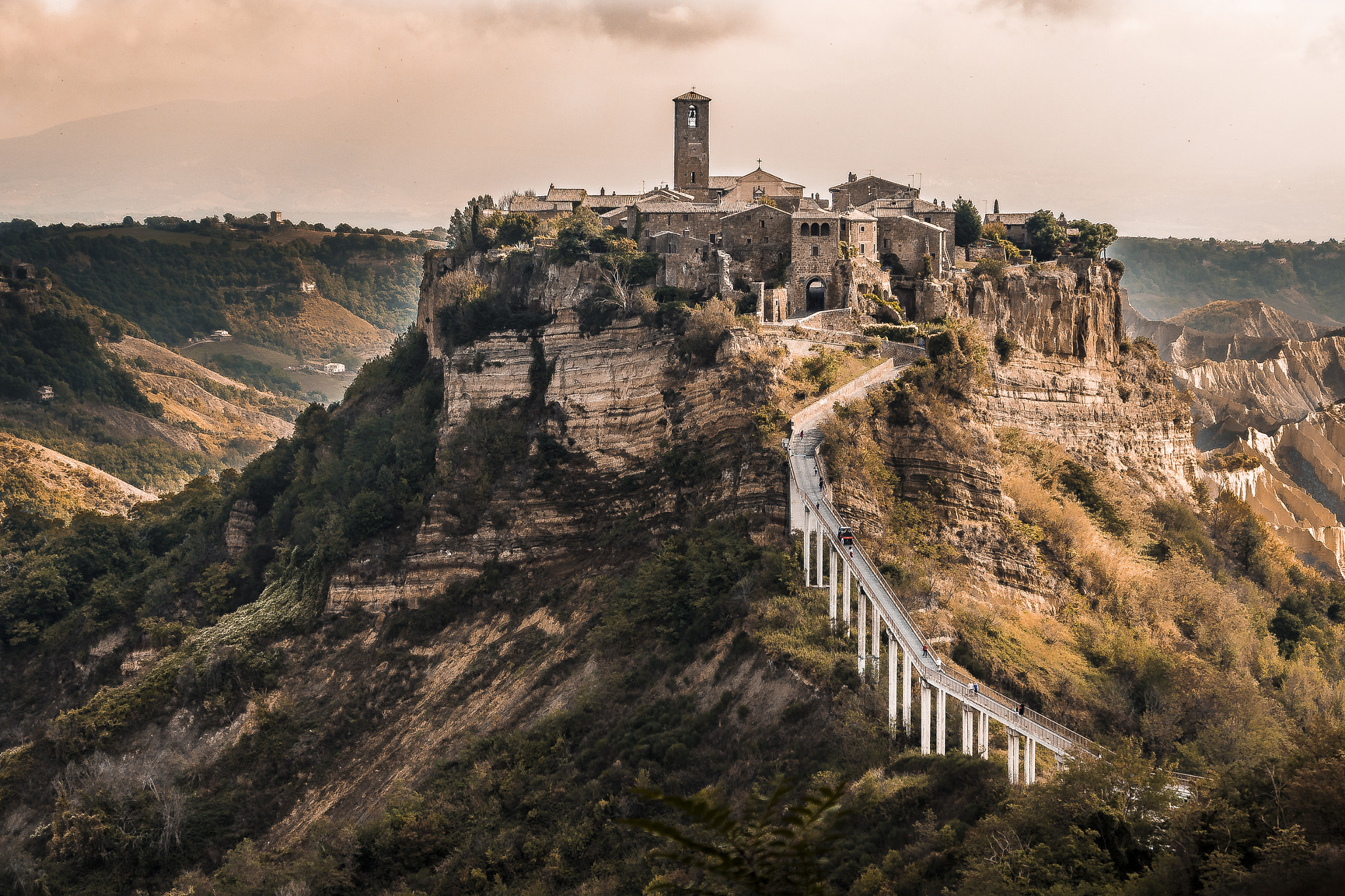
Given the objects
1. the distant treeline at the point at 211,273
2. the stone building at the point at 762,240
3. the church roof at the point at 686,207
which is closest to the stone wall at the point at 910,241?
the stone building at the point at 762,240

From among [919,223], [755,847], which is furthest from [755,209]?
[755,847]

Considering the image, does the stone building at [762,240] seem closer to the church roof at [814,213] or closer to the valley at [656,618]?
the church roof at [814,213]

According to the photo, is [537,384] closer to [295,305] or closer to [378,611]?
[378,611]

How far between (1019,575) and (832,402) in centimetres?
884

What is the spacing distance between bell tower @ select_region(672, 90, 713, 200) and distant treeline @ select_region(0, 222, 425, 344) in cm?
10648

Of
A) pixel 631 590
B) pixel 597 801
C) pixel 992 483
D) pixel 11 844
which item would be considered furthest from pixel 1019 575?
pixel 11 844

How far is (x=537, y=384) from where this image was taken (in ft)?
180

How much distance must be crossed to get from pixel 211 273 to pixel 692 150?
403 feet

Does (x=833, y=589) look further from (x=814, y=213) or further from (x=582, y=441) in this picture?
(x=814, y=213)

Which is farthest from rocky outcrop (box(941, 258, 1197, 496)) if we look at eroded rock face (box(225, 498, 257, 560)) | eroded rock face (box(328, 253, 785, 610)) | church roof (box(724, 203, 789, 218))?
eroded rock face (box(225, 498, 257, 560))

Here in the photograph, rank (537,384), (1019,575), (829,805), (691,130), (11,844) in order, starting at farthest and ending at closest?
(691,130) < (537,384) < (11,844) < (1019,575) < (829,805)

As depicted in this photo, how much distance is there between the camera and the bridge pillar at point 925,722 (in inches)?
1256

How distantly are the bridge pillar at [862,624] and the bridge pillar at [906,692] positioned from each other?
1.16 m

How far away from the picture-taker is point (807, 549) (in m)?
39.3
